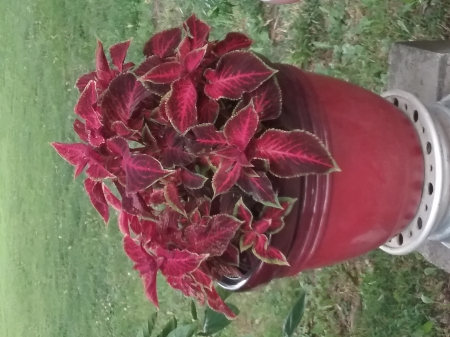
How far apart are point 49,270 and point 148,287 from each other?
109 inches

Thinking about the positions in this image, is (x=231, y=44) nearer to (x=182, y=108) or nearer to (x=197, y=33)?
(x=197, y=33)

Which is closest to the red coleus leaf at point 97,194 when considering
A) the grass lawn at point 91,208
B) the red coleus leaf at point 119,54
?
the red coleus leaf at point 119,54

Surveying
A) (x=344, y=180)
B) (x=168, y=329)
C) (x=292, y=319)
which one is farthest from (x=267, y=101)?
(x=168, y=329)

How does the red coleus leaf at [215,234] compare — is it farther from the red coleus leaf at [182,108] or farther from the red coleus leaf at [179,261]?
the red coleus leaf at [182,108]

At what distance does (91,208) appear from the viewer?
3156mm

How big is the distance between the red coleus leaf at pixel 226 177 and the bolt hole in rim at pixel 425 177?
1.39 feet

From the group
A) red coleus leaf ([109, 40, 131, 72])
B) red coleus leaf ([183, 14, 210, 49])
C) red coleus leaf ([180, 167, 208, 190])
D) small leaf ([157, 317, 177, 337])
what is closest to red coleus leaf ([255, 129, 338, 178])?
red coleus leaf ([180, 167, 208, 190])

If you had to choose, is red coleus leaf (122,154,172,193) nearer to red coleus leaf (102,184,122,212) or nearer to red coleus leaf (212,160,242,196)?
red coleus leaf (212,160,242,196)

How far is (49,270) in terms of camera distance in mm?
3549

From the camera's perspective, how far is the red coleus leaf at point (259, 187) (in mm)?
883

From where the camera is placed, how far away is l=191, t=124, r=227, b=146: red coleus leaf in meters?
0.90

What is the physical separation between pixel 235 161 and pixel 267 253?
17 cm

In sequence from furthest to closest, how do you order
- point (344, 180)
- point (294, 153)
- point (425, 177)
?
point (425, 177) → point (344, 180) → point (294, 153)

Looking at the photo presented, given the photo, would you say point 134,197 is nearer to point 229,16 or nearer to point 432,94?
point 432,94
